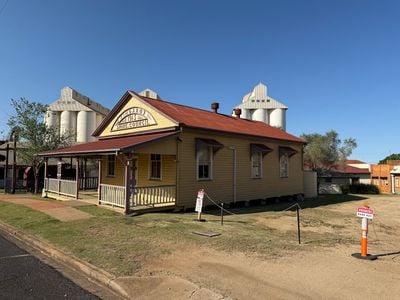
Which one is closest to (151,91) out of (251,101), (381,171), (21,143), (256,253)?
(251,101)

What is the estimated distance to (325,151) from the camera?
44.1m

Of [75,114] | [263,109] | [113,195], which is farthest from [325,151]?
[75,114]

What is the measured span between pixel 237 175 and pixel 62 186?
30.8 feet

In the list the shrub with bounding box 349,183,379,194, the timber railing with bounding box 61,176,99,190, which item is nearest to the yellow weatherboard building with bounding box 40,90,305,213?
the timber railing with bounding box 61,176,99,190

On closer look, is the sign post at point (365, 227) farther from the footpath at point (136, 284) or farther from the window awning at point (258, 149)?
the window awning at point (258, 149)

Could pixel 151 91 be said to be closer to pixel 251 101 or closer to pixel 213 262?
pixel 251 101

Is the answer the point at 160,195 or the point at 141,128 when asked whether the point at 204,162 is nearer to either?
the point at 160,195

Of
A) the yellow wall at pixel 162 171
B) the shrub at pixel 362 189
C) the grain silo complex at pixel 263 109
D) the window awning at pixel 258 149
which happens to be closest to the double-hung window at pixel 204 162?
the yellow wall at pixel 162 171

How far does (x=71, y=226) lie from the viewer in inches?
425

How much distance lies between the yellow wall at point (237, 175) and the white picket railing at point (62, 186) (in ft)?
20.6

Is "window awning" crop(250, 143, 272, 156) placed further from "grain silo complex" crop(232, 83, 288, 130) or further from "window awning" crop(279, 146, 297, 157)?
"grain silo complex" crop(232, 83, 288, 130)

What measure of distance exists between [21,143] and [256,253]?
26633 mm

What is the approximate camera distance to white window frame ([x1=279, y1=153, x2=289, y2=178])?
2183 cm

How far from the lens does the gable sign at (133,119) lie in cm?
1703
